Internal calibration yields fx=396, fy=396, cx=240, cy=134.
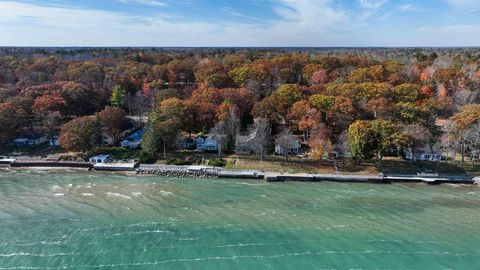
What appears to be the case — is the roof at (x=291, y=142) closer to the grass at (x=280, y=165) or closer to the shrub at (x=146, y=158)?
the grass at (x=280, y=165)

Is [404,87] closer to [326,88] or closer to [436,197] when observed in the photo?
[326,88]

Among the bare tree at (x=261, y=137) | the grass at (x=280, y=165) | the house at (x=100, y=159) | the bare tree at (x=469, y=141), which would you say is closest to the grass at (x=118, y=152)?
the house at (x=100, y=159)

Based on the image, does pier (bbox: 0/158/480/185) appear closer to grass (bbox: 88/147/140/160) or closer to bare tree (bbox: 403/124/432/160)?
grass (bbox: 88/147/140/160)

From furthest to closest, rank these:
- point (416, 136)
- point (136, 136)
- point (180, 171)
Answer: point (136, 136) → point (180, 171) → point (416, 136)

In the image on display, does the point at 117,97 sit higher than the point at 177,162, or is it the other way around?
the point at 117,97

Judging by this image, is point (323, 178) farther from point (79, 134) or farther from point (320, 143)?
point (79, 134)

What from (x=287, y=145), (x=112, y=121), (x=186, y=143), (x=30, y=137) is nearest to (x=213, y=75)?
(x=186, y=143)

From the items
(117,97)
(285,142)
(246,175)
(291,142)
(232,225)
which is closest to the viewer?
(232,225)
